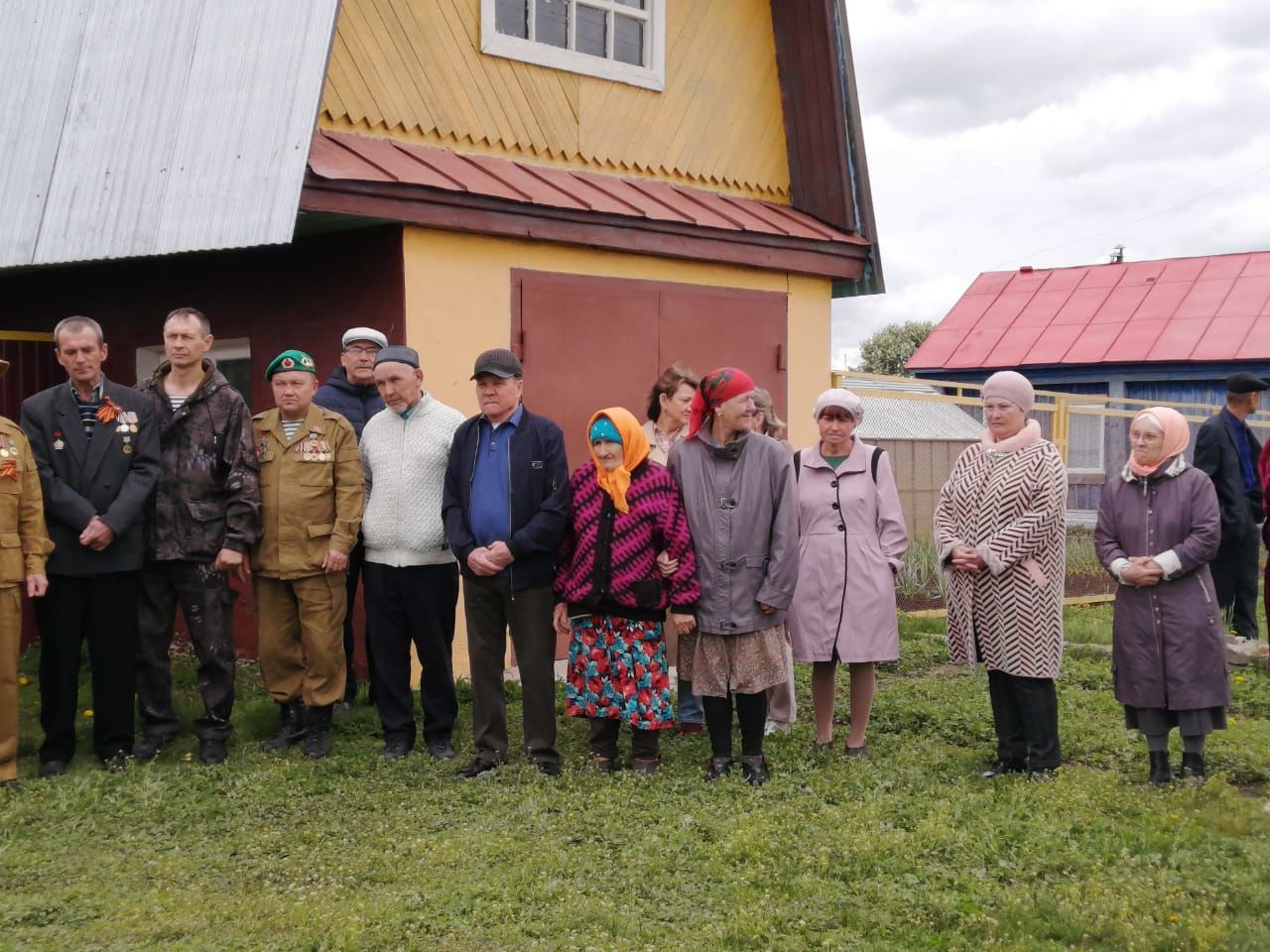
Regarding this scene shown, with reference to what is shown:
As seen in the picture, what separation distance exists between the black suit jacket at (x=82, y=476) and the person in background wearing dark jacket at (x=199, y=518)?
0.57ft

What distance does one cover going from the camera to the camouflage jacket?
6102 mm

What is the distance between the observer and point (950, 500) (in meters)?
6.15

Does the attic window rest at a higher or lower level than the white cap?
higher

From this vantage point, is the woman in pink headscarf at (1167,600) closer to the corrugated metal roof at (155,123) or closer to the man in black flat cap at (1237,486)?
the man in black flat cap at (1237,486)

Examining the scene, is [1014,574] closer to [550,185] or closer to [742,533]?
[742,533]

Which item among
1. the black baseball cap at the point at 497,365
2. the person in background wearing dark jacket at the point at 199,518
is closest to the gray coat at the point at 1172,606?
the black baseball cap at the point at 497,365

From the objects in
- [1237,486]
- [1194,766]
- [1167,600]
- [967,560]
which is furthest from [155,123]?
[1237,486]

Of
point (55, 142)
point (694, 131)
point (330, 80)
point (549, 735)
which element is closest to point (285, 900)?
point (549, 735)

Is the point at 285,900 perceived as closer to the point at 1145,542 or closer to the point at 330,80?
the point at 1145,542

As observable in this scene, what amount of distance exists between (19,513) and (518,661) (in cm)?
227

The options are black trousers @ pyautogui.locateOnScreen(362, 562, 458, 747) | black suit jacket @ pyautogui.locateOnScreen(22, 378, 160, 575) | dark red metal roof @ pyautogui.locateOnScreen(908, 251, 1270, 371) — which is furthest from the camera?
dark red metal roof @ pyautogui.locateOnScreen(908, 251, 1270, 371)

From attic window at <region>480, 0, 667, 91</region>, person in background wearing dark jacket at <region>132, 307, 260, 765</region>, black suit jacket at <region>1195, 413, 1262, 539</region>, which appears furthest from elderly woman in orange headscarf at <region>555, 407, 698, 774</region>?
black suit jacket at <region>1195, 413, 1262, 539</region>

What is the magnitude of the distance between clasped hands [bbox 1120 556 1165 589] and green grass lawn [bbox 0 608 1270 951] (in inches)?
34.4

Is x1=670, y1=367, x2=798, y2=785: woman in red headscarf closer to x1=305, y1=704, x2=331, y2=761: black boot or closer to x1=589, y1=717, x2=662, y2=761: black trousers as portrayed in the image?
x1=589, y1=717, x2=662, y2=761: black trousers
